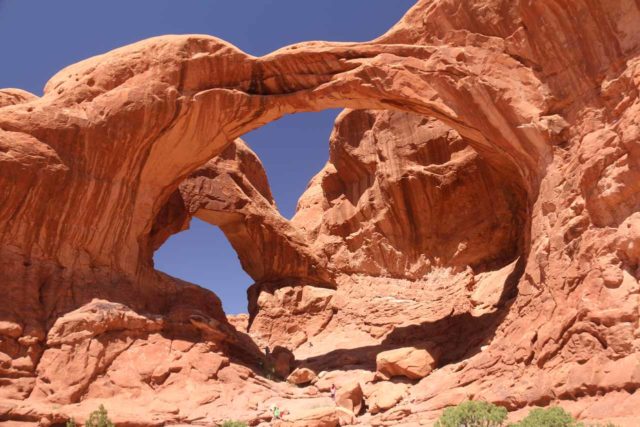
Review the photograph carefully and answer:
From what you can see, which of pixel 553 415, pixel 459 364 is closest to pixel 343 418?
pixel 459 364

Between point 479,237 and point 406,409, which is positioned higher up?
point 479,237

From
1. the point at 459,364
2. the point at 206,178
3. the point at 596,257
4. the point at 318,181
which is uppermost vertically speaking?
the point at 318,181

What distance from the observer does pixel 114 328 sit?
1593cm

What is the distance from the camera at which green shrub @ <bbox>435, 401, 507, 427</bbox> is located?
444 inches

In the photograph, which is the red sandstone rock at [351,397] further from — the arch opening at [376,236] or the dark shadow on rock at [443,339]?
the arch opening at [376,236]

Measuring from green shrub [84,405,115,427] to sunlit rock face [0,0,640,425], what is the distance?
0.67m

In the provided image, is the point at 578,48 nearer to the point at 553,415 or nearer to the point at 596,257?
the point at 596,257

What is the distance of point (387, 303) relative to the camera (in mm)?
24375

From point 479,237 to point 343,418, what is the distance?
12.4 metres

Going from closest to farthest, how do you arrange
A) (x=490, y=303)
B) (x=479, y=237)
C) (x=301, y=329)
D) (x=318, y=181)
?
1. (x=490, y=303)
2. (x=479, y=237)
3. (x=301, y=329)
4. (x=318, y=181)

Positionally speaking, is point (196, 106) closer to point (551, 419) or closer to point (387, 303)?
point (387, 303)

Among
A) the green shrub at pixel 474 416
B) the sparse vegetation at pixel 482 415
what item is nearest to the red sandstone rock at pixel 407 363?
the sparse vegetation at pixel 482 415

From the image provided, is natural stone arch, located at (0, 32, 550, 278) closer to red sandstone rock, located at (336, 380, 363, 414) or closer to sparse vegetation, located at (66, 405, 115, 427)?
sparse vegetation, located at (66, 405, 115, 427)

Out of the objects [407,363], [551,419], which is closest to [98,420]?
[407,363]
